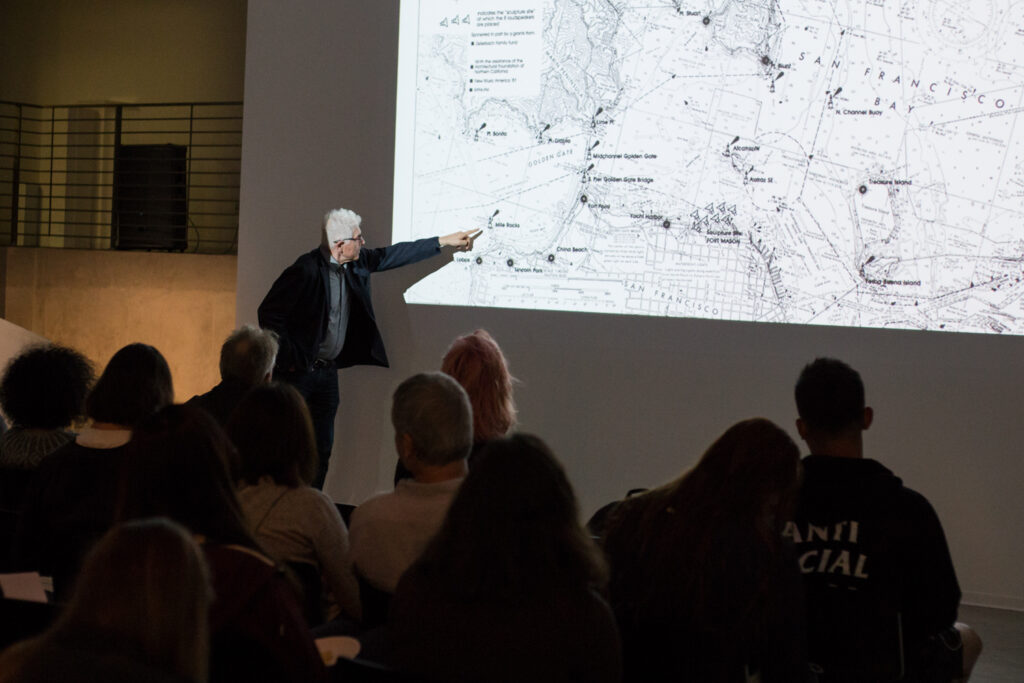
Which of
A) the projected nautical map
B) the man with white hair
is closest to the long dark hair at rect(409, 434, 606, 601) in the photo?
→ the projected nautical map

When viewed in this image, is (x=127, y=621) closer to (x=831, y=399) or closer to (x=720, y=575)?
(x=720, y=575)

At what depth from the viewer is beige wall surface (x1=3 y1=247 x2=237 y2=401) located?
796 centimetres

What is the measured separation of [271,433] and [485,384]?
3.90ft

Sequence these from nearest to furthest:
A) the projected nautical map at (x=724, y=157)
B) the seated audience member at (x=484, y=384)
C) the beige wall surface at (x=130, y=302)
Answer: the seated audience member at (x=484, y=384)
the projected nautical map at (x=724, y=157)
the beige wall surface at (x=130, y=302)

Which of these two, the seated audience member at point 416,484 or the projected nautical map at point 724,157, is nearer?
the seated audience member at point 416,484

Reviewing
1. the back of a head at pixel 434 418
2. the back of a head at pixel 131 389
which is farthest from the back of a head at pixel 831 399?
the back of a head at pixel 131 389

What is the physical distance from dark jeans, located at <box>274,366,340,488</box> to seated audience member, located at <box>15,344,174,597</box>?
6.98 feet

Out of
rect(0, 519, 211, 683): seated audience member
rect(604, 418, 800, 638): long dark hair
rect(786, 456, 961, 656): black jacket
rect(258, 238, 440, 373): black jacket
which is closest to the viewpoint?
rect(0, 519, 211, 683): seated audience member

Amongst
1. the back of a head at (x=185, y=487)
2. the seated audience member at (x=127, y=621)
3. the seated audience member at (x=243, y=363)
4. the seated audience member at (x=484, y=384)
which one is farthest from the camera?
the seated audience member at (x=243, y=363)

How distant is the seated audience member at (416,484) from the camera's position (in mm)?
2229

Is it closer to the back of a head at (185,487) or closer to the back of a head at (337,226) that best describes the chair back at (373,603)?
the back of a head at (185,487)

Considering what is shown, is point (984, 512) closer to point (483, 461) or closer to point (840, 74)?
point (840, 74)

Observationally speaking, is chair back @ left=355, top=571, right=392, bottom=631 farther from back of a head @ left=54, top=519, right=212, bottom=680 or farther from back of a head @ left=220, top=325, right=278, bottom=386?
back of a head @ left=220, top=325, right=278, bottom=386

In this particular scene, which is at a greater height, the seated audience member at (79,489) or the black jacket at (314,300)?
the black jacket at (314,300)
